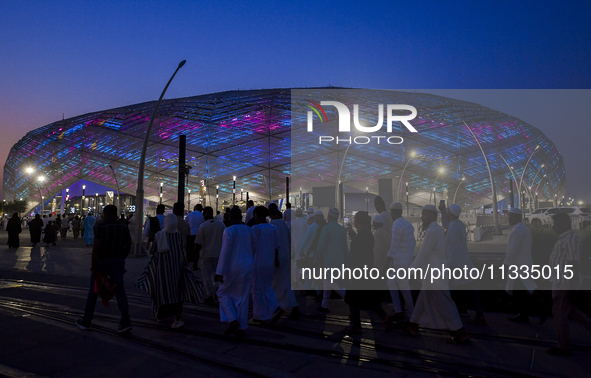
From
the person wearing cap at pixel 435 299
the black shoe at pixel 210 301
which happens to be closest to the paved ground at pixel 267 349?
the person wearing cap at pixel 435 299

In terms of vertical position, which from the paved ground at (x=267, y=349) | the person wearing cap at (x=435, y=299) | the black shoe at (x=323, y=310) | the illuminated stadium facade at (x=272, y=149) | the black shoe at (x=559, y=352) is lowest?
the paved ground at (x=267, y=349)

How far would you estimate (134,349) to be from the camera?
450 centimetres

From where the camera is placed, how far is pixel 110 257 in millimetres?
5129

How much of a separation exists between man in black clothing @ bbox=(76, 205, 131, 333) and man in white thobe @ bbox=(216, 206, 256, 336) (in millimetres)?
1220

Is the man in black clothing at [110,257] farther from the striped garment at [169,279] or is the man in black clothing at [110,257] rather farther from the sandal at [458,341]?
the sandal at [458,341]

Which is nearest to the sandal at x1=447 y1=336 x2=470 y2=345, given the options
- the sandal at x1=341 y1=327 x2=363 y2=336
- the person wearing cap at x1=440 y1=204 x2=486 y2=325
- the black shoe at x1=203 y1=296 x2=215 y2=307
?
the person wearing cap at x1=440 y1=204 x2=486 y2=325

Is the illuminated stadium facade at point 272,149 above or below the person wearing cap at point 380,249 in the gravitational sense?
above

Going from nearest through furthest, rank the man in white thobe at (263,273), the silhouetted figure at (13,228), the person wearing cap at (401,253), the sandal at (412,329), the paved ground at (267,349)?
the paved ground at (267,349) < the sandal at (412,329) < the person wearing cap at (401,253) < the man in white thobe at (263,273) < the silhouetted figure at (13,228)

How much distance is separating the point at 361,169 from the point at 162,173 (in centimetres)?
2326

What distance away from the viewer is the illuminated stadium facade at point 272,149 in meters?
42.5

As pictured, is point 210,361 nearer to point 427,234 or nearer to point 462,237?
point 427,234

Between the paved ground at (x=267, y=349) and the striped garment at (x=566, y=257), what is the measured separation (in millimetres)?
747

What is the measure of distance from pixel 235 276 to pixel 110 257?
61.9 inches

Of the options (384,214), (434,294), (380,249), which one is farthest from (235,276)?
(384,214)
